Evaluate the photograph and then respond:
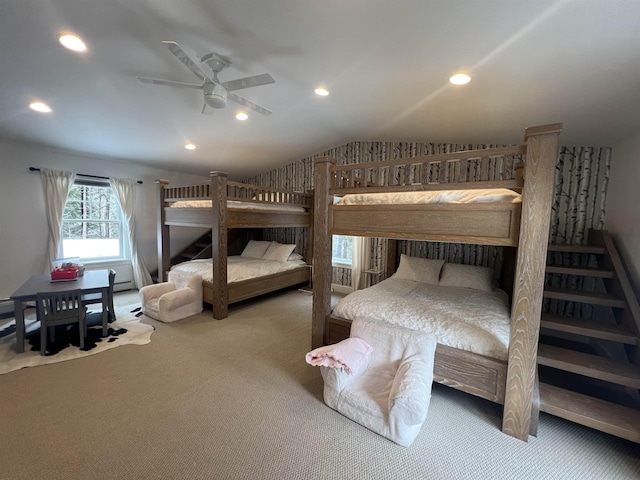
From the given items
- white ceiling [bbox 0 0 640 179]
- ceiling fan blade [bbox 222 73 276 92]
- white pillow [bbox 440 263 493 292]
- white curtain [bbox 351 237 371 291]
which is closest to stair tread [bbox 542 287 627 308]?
white pillow [bbox 440 263 493 292]

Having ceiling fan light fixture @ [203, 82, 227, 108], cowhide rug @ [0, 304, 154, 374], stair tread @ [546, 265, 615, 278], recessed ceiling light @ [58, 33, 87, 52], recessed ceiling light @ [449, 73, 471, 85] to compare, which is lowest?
cowhide rug @ [0, 304, 154, 374]

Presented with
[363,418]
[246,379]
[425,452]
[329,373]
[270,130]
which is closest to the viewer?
[425,452]

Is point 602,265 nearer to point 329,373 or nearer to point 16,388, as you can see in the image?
point 329,373

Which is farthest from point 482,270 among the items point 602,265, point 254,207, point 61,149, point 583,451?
point 61,149

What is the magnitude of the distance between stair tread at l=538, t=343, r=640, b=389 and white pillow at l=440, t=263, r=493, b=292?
1.13 metres

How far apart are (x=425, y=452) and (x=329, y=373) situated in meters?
0.72

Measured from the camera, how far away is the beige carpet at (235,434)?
1.47 m

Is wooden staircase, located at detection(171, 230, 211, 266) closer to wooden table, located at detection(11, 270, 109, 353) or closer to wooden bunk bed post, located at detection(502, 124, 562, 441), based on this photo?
wooden table, located at detection(11, 270, 109, 353)

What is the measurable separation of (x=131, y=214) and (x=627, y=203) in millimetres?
6581

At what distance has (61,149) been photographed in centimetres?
388

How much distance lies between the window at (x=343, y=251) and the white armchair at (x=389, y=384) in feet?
9.11

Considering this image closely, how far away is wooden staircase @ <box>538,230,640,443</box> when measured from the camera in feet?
5.44

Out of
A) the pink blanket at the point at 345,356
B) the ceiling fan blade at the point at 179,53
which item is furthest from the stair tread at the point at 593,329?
the ceiling fan blade at the point at 179,53

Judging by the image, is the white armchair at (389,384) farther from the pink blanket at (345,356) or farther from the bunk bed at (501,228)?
the bunk bed at (501,228)
